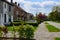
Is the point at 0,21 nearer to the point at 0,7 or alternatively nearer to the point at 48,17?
the point at 0,7

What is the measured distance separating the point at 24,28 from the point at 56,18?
95071mm

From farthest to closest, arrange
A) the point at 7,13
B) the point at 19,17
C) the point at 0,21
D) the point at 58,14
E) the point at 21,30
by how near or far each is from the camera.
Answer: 1. the point at 58,14
2. the point at 19,17
3. the point at 7,13
4. the point at 0,21
5. the point at 21,30

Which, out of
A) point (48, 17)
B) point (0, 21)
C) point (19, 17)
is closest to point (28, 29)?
point (0, 21)

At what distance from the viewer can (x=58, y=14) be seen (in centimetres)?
10588

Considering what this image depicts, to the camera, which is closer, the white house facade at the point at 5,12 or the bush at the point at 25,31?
the bush at the point at 25,31

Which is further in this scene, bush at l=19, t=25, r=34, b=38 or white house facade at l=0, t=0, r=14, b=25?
white house facade at l=0, t=0, r=14, b=25

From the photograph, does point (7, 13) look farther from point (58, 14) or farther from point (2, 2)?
point (58, 14)

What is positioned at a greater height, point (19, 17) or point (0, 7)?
point (0, 7)

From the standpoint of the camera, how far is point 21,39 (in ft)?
49.5

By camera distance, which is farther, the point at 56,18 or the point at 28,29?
the point at 56,18

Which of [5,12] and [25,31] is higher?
[25,31]

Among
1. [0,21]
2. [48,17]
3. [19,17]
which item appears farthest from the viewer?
[48,17]

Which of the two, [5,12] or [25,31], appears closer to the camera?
[25,31]

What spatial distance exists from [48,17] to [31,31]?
116 m
